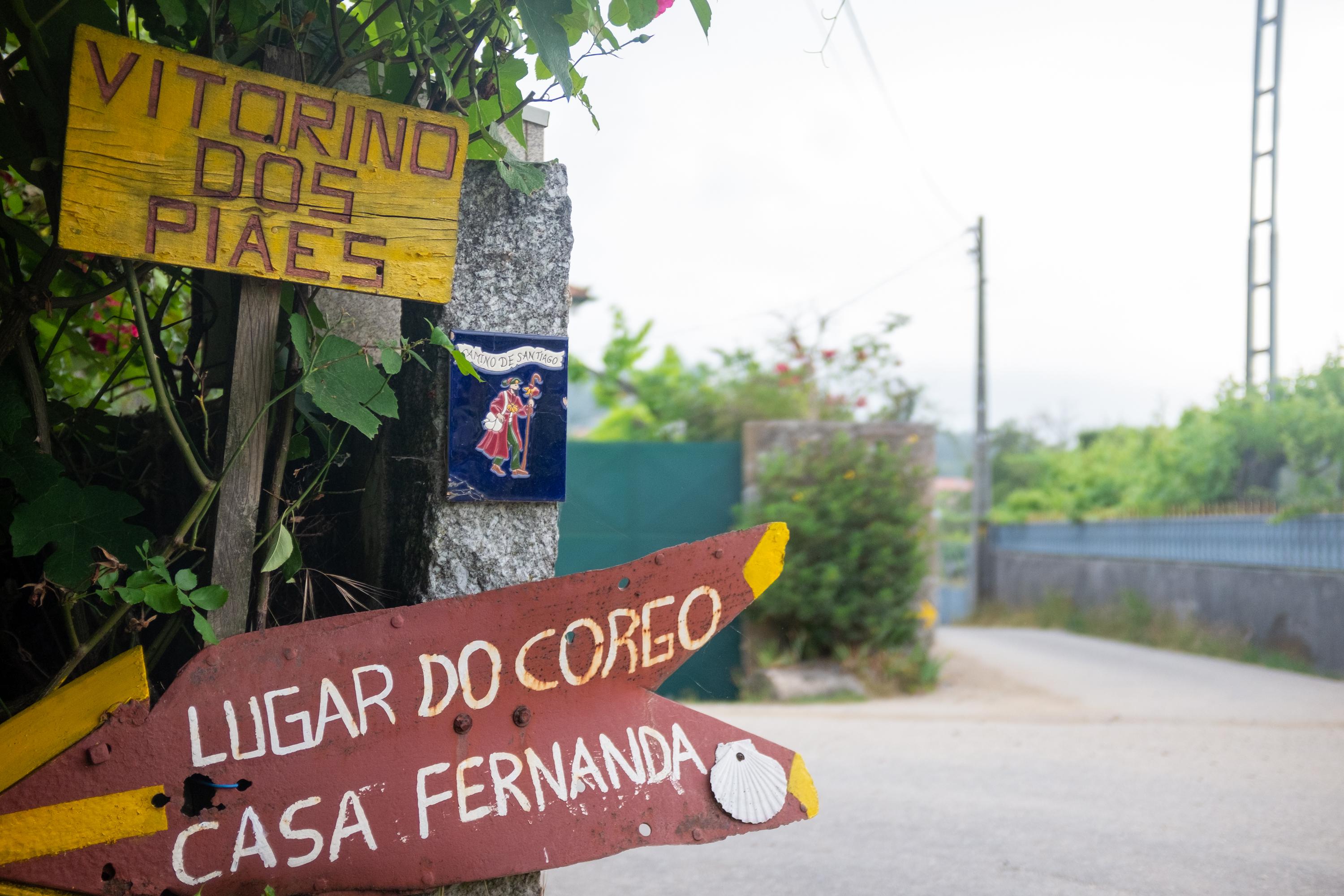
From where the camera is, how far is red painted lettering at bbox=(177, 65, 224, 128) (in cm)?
182

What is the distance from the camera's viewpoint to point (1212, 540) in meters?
12.4

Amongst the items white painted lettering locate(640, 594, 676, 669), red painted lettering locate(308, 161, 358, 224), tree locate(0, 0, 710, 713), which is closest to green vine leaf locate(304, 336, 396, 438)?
tree locate(0, 0, 710, 713)

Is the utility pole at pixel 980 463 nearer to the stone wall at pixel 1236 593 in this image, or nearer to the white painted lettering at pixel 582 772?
the stone wall at pixel 1236 593

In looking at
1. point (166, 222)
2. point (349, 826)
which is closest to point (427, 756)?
point (349, 826)

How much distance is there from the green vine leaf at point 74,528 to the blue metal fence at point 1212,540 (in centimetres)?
1086

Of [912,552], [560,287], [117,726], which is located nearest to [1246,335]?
[912,552]

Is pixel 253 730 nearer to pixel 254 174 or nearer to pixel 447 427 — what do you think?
pixel 447 427

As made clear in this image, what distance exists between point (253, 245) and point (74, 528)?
2.00 feet

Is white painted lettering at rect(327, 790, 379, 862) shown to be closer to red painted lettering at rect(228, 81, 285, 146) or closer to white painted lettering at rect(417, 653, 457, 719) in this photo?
white painted lettering at rect(417, 653, 457, 719)

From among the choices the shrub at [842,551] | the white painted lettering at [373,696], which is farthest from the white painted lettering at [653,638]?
the shrub at [842,551]

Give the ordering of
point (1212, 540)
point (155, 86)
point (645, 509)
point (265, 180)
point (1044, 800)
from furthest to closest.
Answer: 1. point (1212, 540)
2. point (645, 509)
3. point (1044, 800)
4. point (265, 180)
5. point (155, 86)

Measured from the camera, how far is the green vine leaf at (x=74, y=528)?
1.88 meters

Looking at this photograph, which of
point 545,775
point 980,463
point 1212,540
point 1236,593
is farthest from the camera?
point 980,463

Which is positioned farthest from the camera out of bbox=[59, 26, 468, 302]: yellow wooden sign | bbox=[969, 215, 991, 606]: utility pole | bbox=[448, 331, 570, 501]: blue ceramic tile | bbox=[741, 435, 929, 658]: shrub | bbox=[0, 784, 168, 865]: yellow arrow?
bbox=[969, 215, 991, 606]: utility pole
